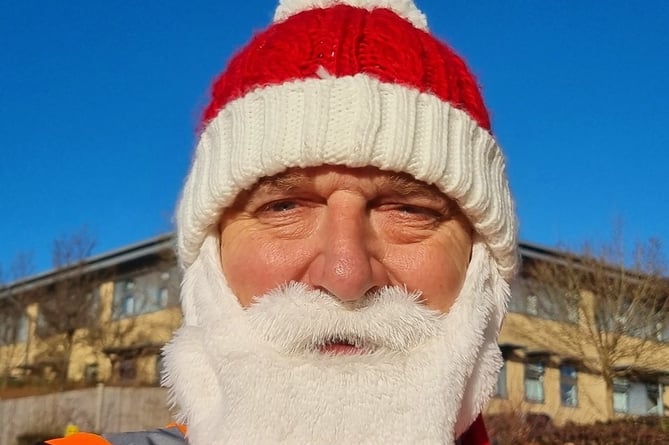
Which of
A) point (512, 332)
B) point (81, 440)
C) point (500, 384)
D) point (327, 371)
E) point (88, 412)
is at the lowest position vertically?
point (88, 412)

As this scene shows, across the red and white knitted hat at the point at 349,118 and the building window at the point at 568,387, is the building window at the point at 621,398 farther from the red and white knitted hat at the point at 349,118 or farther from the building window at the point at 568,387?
the red and white knitted hat at the point at 349,118

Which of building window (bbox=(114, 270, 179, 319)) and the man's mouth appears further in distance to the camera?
building window (bbox=(114, 270, 179, 319))

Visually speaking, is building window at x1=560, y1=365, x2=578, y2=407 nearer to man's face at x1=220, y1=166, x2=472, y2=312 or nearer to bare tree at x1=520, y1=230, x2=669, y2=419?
bare tree at x1=520, y1=230, x2=669, y2=419

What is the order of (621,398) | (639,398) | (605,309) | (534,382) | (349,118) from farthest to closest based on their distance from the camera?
(639,398) < (621,398) < (534,382) < (605,309) < (349,118)

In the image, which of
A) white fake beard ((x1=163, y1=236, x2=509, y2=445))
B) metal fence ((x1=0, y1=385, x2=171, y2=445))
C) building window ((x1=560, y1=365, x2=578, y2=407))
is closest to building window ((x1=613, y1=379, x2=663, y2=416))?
building window ((x1=560, y1=365, x2=578, y2=407))

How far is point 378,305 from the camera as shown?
151 centimetres

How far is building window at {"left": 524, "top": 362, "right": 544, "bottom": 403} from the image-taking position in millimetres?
23925

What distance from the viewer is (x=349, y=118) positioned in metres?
1.58

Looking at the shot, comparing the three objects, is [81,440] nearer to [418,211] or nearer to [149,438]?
[149,438]

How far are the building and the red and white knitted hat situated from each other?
16.9 m

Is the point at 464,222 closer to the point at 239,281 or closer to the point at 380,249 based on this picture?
the point at 380,249

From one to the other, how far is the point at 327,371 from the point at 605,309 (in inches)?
700

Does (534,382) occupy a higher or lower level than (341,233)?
higher

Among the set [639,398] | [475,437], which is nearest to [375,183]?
[475,437]
